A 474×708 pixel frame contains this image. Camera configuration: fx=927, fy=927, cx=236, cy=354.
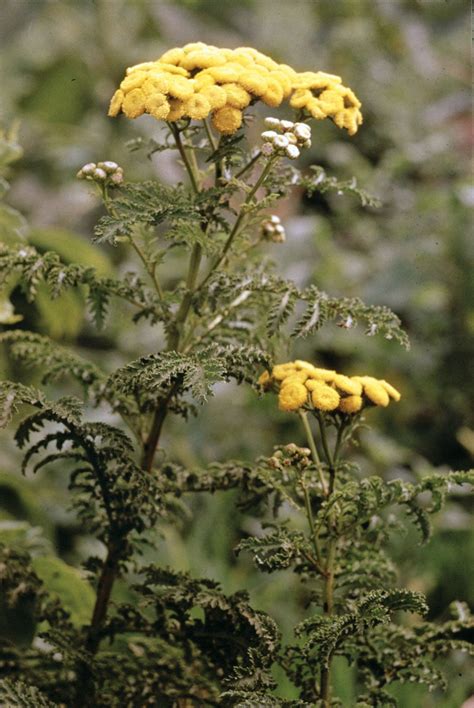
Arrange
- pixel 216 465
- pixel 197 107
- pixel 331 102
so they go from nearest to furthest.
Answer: pixel 197 107 < pixel 331 102 < pixel 216 465

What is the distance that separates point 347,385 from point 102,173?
315mm

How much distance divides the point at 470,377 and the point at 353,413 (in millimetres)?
1385

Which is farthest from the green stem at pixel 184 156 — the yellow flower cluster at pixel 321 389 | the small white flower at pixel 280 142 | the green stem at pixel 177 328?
the yellow flower cluster at pixel 321 389

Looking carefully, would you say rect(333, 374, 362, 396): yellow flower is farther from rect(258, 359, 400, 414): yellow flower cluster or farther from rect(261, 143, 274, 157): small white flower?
rect(261, 143, 274, 157): small white flower

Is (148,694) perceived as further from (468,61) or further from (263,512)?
(468,61)

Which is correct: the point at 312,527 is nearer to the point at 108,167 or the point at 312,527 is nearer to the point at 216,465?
the point at 216,465

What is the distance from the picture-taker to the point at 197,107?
832 mm

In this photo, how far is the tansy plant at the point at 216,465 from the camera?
2.87ft

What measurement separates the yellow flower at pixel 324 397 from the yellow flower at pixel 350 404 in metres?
0.02

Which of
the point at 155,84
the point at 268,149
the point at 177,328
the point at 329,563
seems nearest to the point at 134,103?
the point at 155,84

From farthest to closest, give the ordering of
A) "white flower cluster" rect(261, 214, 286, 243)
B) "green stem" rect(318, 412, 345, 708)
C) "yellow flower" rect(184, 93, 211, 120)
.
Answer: "white flower cluster" rect(261, 214, 286, 243), "green stem" rect(318, 412, 345, 708), "yellow flower" rect(184, 93, 211, 120)

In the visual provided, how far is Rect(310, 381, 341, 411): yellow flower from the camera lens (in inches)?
34.7

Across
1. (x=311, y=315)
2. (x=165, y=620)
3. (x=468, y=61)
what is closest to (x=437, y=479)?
(x=311, y=315)

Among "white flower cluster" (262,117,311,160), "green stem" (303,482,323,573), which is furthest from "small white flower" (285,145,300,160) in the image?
"green stem" (303,482,323,573)
